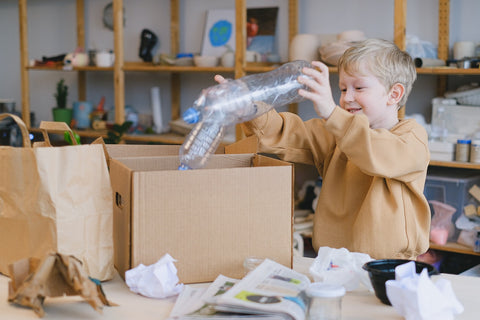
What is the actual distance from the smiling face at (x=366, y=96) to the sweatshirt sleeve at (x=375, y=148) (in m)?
0.16

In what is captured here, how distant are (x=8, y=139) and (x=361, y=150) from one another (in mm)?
3089

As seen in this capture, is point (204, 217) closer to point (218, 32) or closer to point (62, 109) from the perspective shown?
point (218, 32)

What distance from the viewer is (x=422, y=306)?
3.17 feet

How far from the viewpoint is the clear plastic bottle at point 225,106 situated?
126cm

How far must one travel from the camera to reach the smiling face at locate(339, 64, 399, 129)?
1536 mm

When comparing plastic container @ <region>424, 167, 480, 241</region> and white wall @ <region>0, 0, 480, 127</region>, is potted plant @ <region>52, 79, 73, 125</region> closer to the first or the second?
white wall @ <region>0, 0, 480, 127</region>

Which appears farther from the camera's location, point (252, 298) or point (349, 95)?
point (349, 95)

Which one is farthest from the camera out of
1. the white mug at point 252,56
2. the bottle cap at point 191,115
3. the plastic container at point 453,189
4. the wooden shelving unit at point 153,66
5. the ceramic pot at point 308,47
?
the white mug at point 252,56

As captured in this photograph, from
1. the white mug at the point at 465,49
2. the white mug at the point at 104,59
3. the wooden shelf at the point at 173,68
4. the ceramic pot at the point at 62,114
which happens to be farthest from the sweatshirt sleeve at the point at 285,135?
the ceramic pot at the point at 62,114

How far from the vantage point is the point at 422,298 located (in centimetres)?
97

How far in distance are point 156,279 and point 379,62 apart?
786 millimetres

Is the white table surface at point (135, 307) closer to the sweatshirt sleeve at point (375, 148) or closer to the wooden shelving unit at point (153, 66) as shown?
the sweatshirt sleeve at point (375, 148)

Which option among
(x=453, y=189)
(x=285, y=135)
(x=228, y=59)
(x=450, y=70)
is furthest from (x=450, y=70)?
(x=285, y=135)

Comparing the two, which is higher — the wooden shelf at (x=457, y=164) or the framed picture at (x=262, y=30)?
the framed picture at (x=262, y=30)
